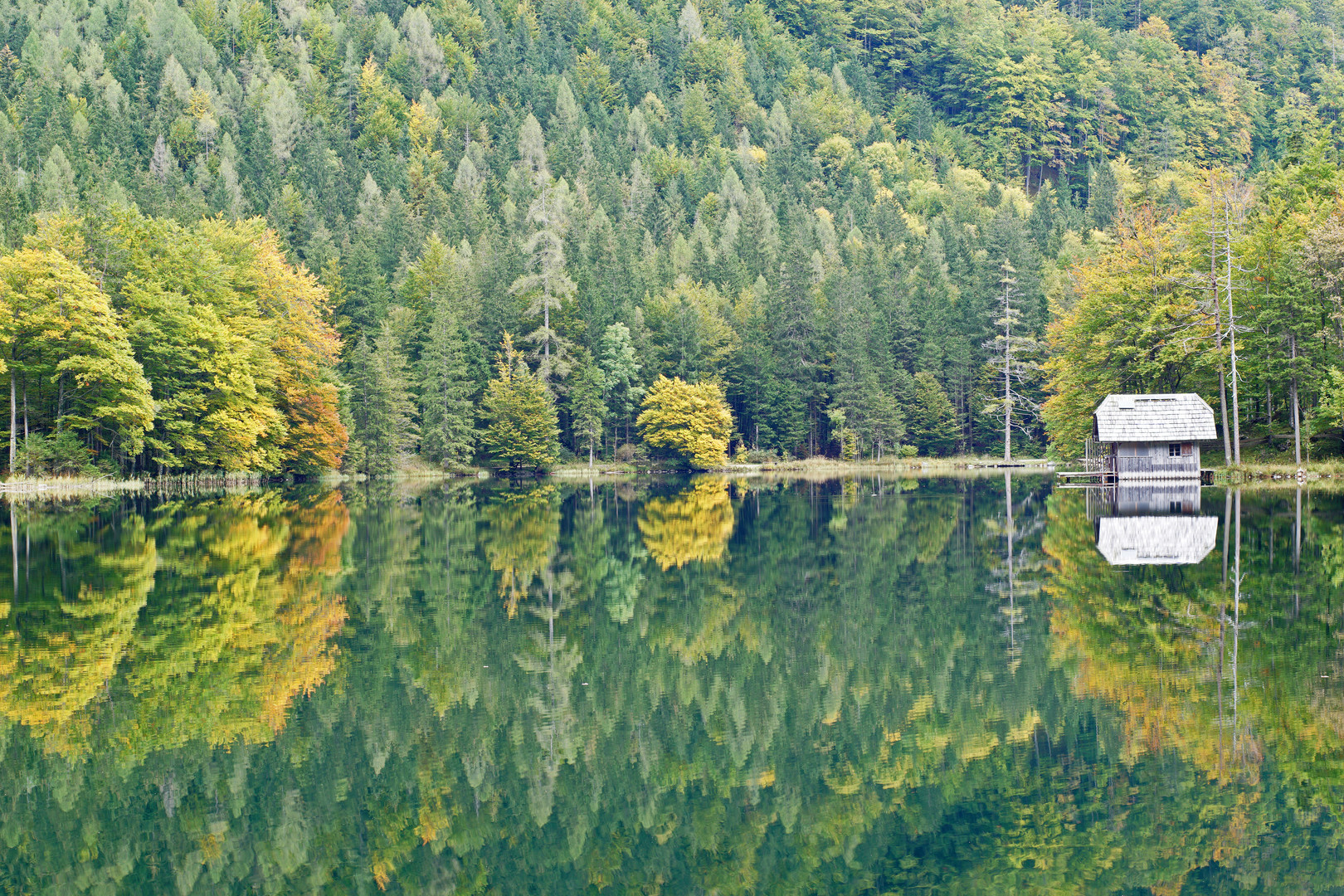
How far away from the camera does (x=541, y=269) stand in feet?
355

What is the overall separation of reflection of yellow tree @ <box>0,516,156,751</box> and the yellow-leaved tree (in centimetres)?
6599

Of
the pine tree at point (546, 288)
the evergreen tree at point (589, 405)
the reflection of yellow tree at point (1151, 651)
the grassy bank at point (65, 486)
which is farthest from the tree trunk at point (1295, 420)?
the grassy bank at point (65, 486)

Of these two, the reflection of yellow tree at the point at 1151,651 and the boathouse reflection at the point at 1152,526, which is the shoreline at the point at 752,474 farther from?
the reflection of yellow tree at the point at 1151,651

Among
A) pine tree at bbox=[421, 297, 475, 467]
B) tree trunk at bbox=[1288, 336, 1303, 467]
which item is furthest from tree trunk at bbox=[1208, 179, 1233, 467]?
pine tree at bbox=[421, 297, 475, 467]

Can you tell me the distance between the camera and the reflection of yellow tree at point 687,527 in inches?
1337

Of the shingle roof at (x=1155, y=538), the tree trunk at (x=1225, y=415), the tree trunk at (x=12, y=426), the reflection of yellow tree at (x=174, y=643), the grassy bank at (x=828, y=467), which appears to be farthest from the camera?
the grassy bank at (x=828, y=467)

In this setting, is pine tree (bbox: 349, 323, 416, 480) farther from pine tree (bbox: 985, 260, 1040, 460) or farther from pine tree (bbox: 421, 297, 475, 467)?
pine tree (bbox: 985, 260, 1040, 460)

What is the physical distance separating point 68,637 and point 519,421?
234 ft

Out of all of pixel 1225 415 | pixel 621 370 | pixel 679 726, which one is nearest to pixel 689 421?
pixel 621 370

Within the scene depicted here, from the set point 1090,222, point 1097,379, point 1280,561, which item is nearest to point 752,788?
point 1280,561

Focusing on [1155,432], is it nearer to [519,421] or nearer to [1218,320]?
[1218,320]

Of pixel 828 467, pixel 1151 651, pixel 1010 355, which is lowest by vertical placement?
pixel 1151 651

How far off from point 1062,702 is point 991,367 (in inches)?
3769

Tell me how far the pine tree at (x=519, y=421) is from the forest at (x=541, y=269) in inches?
11.4
